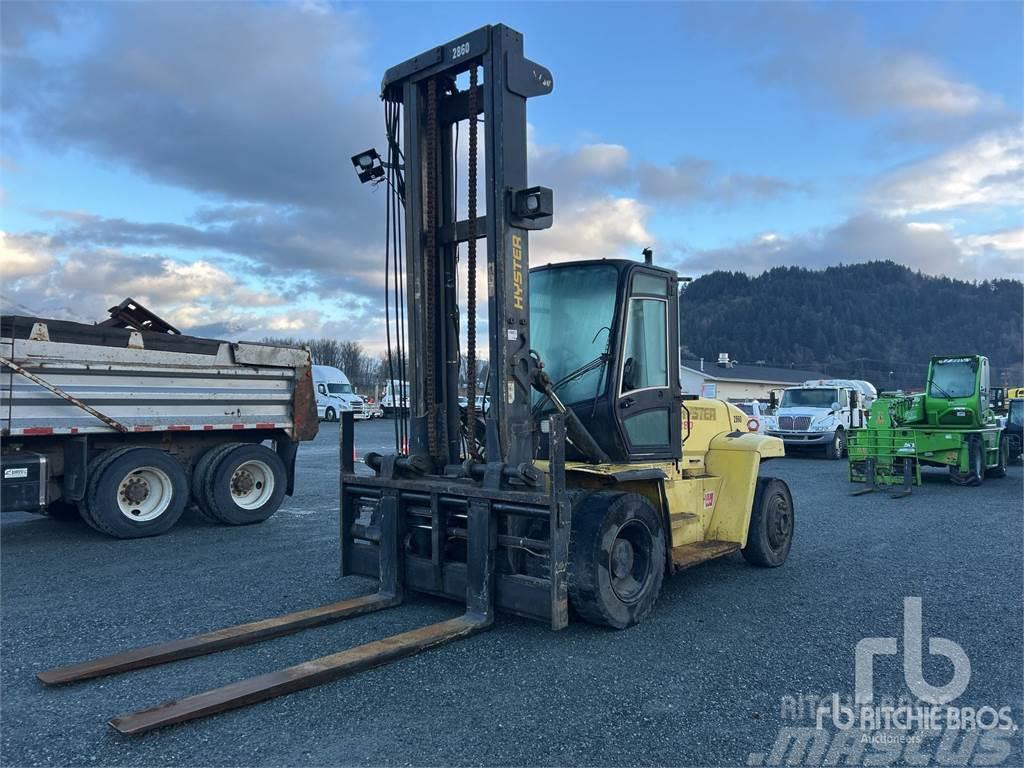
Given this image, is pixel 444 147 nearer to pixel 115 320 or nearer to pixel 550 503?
pixel 550 503

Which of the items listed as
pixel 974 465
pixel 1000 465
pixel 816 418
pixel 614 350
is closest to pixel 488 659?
pixel 614 350

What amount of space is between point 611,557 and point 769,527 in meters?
2.75

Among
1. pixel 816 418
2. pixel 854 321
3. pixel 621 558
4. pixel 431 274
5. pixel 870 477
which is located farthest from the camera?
pixel 854 321

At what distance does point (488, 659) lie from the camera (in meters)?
4.85

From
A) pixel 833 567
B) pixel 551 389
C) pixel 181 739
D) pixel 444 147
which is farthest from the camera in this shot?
pixel 833 567

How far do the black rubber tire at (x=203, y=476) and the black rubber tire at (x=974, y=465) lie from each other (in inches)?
539

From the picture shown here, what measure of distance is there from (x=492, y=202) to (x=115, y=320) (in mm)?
6448

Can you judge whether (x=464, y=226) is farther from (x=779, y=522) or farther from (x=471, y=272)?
(x=779, y=522)

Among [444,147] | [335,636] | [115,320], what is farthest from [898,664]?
[115,320]

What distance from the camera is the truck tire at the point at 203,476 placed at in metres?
9.79

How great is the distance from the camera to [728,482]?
23.4 feet

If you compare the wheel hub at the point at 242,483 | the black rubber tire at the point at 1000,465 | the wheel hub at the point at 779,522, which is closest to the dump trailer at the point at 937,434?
the black rubber tire at the point at 1000,465

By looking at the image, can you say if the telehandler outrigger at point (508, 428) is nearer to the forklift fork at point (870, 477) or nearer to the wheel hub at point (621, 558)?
the wheel hub at point (621, 558)

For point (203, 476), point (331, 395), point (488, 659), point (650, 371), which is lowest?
point (488, 659)
